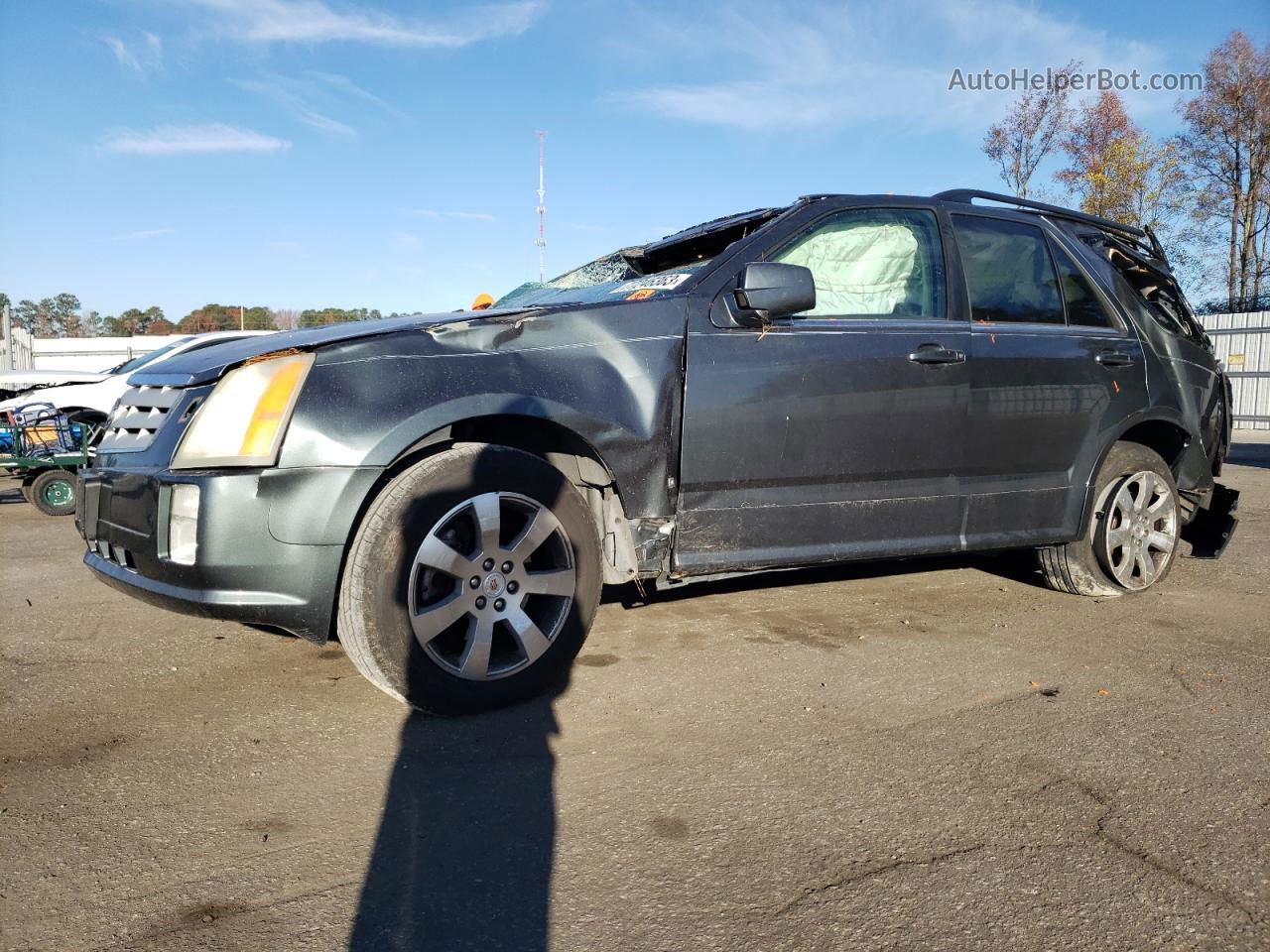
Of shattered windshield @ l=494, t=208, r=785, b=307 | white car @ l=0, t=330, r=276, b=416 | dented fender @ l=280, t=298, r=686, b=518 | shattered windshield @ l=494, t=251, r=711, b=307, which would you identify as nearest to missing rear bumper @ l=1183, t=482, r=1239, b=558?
shattered windshield @ l=494, t=208, r=785, b=307

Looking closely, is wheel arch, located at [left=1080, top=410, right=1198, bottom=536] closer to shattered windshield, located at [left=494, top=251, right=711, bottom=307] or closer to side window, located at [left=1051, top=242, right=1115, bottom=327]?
side window, located at [left=1051, top=242, right=1115, bottom=327]

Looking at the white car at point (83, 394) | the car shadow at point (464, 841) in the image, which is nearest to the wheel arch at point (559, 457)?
the car shadow at point (464, 841)

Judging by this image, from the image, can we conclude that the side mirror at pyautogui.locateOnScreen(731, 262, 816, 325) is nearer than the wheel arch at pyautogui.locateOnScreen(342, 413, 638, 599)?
No

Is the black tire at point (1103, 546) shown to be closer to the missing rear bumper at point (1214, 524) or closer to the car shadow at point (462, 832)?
the missing rear bumper at point (1214, 524)

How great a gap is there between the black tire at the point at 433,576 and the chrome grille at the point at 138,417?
83cm

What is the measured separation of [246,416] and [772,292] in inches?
71.9

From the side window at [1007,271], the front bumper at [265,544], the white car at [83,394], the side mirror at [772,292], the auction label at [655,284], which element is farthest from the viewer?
the white car at [83,394]

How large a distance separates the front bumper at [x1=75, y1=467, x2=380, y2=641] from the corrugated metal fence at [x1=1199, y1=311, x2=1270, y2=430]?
2397cm

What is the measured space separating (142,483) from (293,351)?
646 millimetres

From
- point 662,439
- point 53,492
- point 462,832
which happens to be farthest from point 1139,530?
point 53,492

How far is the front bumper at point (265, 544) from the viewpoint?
2.73m

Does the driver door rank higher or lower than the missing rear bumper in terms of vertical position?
higher

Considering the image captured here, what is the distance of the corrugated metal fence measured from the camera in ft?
71.3

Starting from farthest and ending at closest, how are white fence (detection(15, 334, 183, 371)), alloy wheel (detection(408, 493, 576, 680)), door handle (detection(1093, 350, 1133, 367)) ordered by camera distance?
white fence (detection(15, 334, 183, 371)) → door handle (detection(1093, 350, 1133, 367)) → alloy wheel (detection(408, 493, 576, 680))
